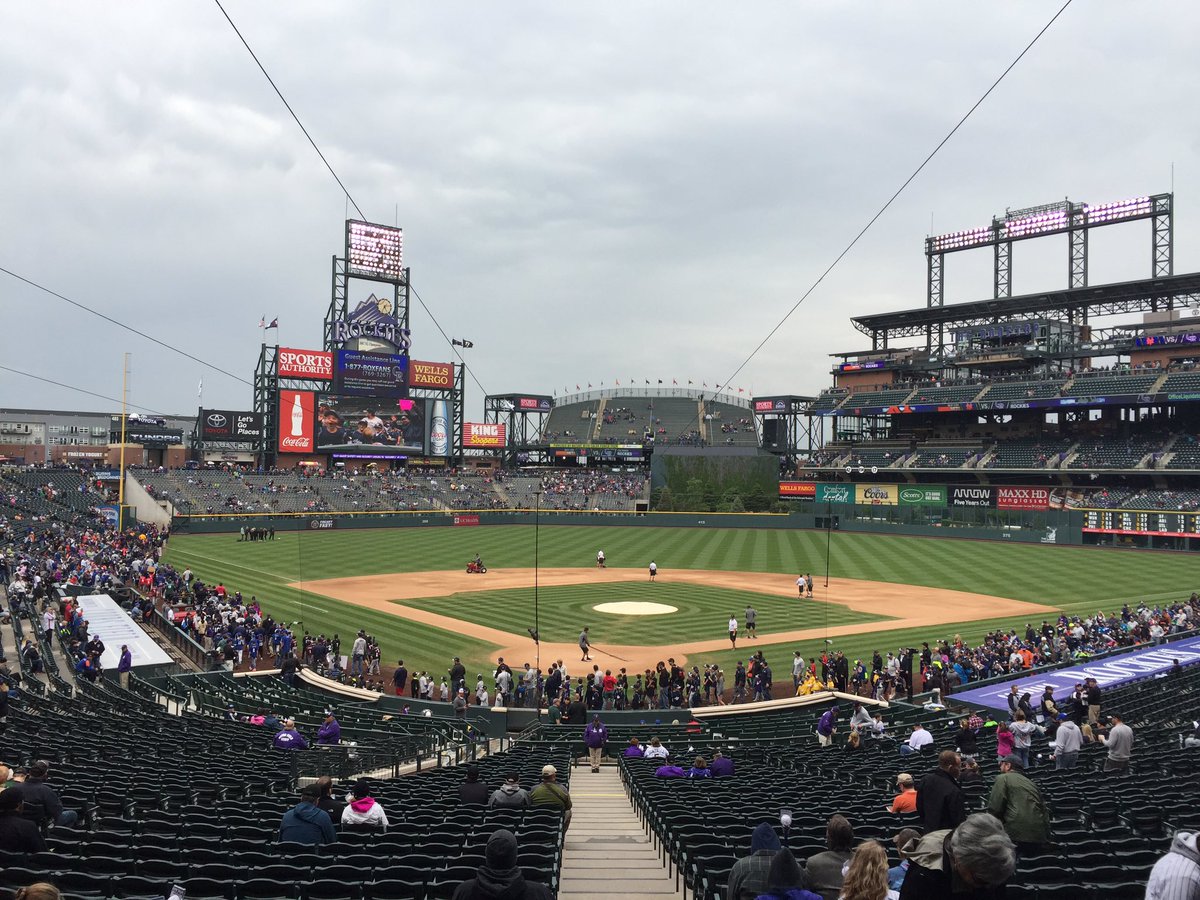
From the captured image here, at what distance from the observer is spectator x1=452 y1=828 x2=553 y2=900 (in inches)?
167

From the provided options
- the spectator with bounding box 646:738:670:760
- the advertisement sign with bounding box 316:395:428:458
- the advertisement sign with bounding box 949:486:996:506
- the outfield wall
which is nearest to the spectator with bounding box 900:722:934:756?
the spectator with bounding box 646:738:670:760

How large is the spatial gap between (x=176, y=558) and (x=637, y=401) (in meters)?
86.1

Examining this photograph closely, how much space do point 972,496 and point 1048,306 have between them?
21920 millimetres

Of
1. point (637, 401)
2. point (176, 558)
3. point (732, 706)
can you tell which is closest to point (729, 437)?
point (637, 401)

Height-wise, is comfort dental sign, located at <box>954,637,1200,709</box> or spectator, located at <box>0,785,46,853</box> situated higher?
spectator, located at <box>0,785,46,853</box>

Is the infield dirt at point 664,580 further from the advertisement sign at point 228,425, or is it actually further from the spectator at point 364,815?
the advertisement sign at point 228,425

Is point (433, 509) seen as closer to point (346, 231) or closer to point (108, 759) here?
point (346, 231)

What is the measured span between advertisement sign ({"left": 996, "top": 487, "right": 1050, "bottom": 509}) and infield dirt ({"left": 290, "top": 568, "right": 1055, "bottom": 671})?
1359 inches

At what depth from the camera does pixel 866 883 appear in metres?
3.57

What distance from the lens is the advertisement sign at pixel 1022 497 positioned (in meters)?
70.3

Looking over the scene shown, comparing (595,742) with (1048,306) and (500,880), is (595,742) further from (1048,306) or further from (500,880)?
(1048,306)

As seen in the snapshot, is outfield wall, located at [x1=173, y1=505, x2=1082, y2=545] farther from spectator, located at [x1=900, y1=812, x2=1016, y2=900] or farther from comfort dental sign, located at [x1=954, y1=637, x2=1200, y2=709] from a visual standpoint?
spectator, located at [x1=900, y1=812, x2=1016, y2=900]

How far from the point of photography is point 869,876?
3574 mm

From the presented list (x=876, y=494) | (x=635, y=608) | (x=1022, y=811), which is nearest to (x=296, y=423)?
(x=876, y=494)
